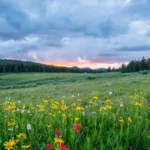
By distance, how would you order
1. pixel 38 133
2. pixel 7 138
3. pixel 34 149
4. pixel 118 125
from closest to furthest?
pixel 34 149 → pixel 7 138 → pixel 38 133 → pixel 118 125

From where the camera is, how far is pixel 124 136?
3754 mm

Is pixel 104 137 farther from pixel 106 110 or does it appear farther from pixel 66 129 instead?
pixel 106 110

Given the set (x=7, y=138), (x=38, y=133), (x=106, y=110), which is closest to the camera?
(x=7, y=138)

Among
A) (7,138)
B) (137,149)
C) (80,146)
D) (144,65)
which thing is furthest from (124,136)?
(144,65)

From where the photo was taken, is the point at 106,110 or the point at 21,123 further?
the point at 106,110

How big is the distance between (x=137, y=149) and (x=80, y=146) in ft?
3.18

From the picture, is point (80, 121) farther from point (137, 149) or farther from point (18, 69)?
point (18, 69)

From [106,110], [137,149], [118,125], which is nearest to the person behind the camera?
[137,149]

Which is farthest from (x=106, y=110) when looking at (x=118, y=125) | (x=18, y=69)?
(x=18, y=69)

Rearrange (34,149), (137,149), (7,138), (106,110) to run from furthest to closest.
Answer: (106,110)
(7,138)
(137,149)
(34,149)

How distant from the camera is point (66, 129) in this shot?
159 inches

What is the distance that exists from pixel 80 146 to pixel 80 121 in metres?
1.22

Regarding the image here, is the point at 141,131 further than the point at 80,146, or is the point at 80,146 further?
the point at 141,131

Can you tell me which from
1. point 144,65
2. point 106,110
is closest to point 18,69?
point 144,65
